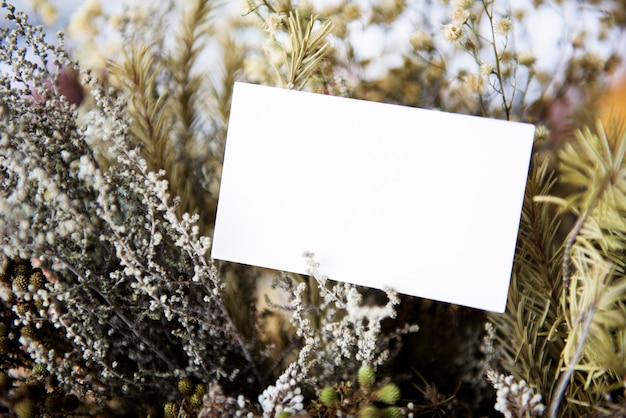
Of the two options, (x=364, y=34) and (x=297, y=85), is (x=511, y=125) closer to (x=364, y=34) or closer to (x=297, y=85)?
(x=297, y=85)

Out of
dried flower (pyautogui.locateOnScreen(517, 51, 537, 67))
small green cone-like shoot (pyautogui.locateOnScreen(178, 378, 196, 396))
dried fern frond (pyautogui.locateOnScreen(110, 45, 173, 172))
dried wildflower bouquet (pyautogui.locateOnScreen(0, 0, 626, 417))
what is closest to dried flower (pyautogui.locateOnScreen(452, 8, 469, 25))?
dried wildflower bouquet (pyautogui.locateOnScreen(0, 0, 626, 417))

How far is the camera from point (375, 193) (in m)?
0.59

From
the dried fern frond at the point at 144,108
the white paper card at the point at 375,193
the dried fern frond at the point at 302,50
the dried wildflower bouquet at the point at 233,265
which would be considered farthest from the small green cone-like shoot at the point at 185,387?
the dried fern frond at the point at 302,50

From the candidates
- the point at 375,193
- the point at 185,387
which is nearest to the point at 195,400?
the point at 185,387

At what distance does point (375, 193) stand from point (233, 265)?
30cm

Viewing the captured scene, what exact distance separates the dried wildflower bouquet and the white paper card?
4 centimetres

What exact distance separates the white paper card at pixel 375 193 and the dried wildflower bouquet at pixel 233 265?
0.14 ft

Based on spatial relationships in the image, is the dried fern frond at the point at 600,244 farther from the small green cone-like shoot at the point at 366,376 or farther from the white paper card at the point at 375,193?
the small green cone-like shoot at the point at 366,376

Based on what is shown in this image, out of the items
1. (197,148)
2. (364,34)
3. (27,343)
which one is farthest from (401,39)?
(27,343)

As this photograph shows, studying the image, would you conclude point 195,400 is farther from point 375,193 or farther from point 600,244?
point 600,244

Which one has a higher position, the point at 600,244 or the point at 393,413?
the point at 600,244

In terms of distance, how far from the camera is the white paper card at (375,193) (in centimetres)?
57

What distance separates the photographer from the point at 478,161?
1.88 ft

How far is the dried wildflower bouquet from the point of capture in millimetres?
527
